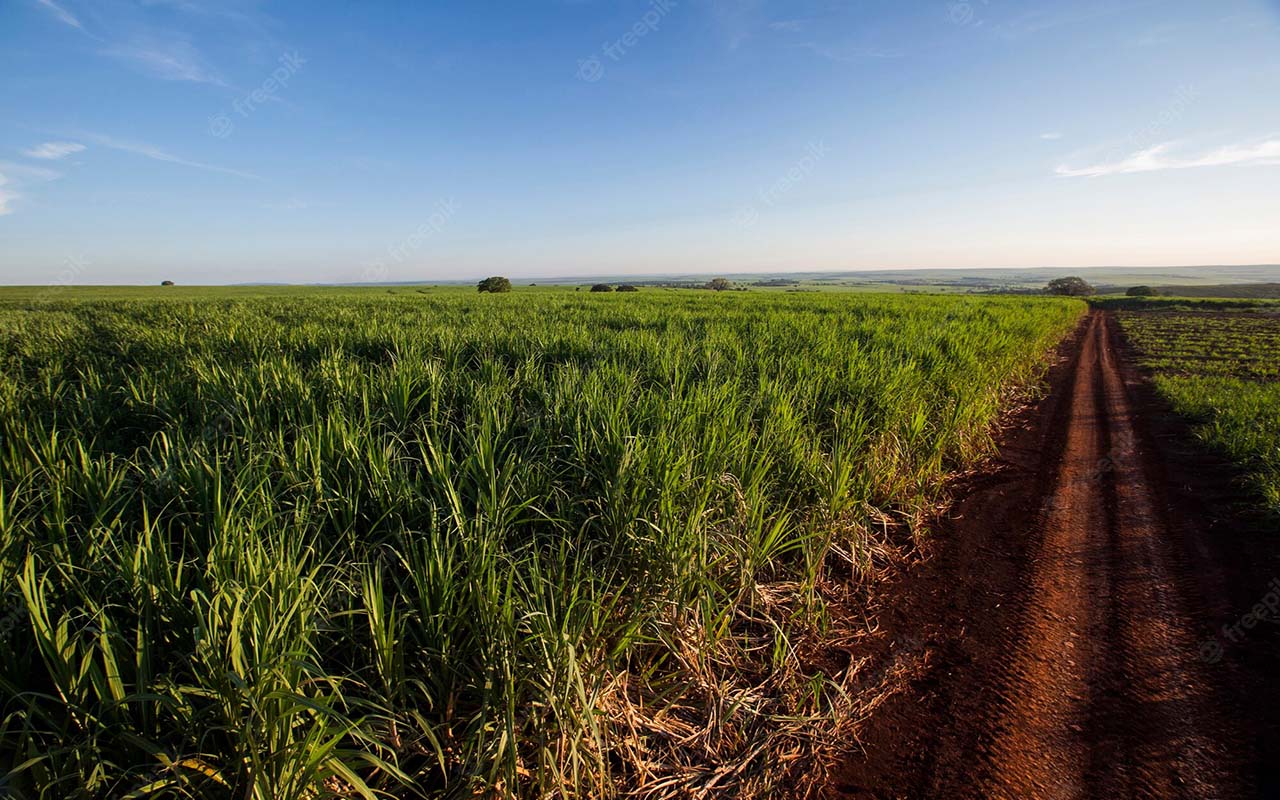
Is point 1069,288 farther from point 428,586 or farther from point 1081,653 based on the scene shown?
point 428,586

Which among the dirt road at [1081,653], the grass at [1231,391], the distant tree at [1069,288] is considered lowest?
the dirt road at [1081,653]

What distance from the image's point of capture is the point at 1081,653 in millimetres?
2639

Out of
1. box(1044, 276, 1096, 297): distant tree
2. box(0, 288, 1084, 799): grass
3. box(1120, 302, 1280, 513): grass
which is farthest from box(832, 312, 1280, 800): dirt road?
box(1044, 276, 1096, 297): distant tree

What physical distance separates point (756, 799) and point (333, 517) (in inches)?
87.7

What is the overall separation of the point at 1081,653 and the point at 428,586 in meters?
3.39

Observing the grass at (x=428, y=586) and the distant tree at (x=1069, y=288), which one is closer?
the grass at (x=428, y=586)

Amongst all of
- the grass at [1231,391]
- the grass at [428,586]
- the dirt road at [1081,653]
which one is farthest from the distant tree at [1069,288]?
the grass at [428,586]

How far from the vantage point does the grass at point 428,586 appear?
55.4 inches

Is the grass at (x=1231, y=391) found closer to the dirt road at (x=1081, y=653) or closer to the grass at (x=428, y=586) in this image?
the dirt road at (x=1081, y=653)

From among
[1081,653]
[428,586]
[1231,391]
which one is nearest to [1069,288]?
[1231,391]

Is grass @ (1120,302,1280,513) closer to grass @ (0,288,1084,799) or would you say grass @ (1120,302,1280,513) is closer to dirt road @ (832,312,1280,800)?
dirt road @ (832,312,1280,800)

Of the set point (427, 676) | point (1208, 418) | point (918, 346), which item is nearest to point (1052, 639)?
point (427, 676)

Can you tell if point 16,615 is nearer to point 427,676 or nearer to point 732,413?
point 427,676

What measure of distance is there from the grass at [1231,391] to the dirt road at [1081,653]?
3.18 feet
